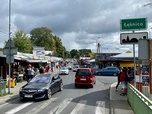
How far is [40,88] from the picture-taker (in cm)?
1522

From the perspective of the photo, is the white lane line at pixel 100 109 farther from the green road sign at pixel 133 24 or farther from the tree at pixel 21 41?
the tree at pixel 21 41

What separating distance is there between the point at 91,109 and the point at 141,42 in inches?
184

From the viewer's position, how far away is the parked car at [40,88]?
14.9 metres

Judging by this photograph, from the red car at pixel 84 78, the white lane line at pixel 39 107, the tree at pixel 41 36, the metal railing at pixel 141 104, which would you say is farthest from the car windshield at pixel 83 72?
the tree at pixel 41 36

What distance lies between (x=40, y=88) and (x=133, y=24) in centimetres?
654

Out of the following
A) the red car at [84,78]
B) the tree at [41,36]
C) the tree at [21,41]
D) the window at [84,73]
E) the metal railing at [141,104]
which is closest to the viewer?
the metal railing at [141,104]

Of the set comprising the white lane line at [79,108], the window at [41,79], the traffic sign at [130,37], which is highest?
the traffic sign at [130,37]

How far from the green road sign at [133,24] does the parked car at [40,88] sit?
5943mm

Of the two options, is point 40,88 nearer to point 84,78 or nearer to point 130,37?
point 130,37

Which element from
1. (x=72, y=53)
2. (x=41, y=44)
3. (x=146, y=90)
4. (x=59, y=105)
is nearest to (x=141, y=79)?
(x=146, y=90)

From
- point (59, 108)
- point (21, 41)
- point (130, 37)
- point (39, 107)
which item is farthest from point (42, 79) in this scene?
point (21, 41)

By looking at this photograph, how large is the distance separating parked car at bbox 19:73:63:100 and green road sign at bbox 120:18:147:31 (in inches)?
234

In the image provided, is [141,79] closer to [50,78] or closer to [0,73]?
[50,78]

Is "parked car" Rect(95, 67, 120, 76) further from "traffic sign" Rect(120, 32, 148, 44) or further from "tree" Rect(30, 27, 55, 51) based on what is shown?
"tree" Rect(30, 27, 55, 51)
